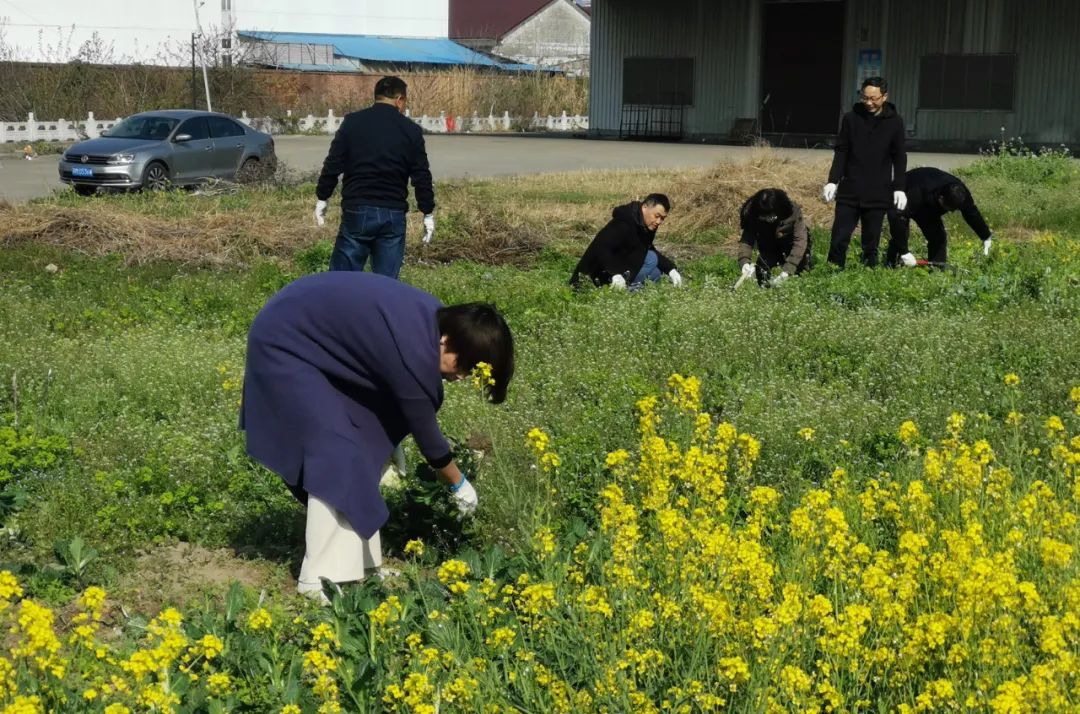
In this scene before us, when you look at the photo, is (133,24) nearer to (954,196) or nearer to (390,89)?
(390,89)

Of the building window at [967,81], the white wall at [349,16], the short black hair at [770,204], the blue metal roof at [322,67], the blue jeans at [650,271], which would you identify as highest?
the white wall at [349,16]

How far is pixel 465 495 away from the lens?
5.17 metres

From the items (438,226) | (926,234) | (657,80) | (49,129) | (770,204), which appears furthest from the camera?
(657,80)

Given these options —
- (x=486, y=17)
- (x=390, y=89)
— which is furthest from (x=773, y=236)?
(x=486, y=17)

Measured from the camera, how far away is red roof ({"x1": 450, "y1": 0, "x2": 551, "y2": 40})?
64750 millimetres

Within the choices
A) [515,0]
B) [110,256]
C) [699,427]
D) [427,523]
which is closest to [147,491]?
[427,523]

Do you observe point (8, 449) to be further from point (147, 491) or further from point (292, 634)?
point (292, 634)

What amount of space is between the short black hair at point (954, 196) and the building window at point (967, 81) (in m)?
25.7

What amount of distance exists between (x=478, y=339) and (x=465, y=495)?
81cm

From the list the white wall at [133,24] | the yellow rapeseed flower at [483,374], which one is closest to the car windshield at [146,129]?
the yellow rapeseed flower at [483,374]

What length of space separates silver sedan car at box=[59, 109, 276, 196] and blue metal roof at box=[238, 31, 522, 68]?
31.2m

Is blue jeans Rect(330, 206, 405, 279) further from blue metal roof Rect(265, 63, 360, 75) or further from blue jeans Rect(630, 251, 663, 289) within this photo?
blue metal roof Rect(265, 63, 360, 75)

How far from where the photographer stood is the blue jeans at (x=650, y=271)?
1082cm

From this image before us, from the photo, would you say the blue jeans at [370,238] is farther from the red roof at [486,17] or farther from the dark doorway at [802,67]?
the red roof at [486,17]
